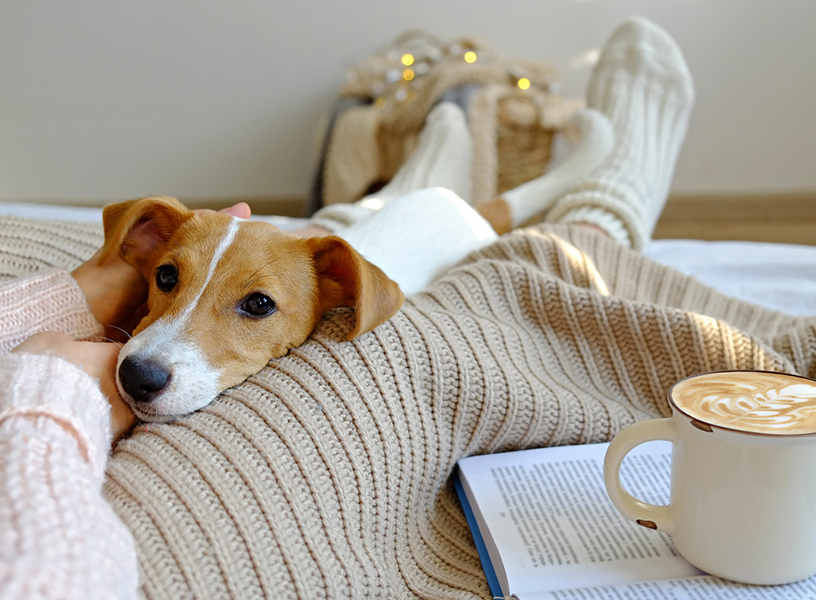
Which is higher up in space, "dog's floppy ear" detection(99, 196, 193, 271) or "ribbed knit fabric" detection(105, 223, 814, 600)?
"dog's floppy ear" detection(99, 196, 193, 271)

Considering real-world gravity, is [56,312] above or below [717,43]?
below

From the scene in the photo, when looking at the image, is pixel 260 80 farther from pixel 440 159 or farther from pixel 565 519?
pixel 565 519

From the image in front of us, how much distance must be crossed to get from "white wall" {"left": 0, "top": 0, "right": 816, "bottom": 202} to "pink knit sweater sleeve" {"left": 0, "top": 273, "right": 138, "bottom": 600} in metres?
2.31

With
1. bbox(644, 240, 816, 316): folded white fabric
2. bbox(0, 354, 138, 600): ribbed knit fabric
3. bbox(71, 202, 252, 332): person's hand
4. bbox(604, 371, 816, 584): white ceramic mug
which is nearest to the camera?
bbox(0, 354, 138, 600): ribbed knit fabric

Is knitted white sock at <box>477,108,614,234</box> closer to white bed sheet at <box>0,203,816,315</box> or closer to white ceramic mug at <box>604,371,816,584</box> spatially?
white bed sheet at <box>0,203,816,315</box>

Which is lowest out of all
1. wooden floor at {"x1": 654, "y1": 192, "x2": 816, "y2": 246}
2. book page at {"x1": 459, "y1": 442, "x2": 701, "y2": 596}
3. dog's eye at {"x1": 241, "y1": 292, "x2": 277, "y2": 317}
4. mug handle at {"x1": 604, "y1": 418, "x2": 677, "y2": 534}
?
wooden floor at {"x1": 654, "y1": 192, "x2": 816, "y2": 246}

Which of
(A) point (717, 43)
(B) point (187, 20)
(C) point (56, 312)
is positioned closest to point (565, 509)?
(C) point (56, 312)

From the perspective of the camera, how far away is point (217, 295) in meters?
0.72

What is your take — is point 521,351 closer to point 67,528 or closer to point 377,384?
Answer: point 377,384

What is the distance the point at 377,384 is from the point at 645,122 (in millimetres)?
1545

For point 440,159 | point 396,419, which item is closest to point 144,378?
point 396,419

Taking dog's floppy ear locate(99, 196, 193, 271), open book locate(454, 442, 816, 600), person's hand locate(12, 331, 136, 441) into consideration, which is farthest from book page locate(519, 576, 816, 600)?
dog's floppy ear locate(99, 196, 193, 271)

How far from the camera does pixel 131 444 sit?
629 mm

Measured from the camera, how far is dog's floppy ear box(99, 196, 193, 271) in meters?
0.77
